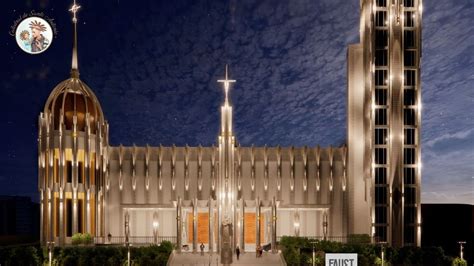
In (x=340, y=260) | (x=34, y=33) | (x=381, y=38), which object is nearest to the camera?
(x=340, y=260)

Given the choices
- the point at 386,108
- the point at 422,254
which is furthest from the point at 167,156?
the point at 422,254

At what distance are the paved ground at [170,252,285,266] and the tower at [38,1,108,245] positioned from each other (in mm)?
12935

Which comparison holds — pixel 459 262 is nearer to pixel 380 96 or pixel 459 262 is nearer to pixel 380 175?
pixel 380 175

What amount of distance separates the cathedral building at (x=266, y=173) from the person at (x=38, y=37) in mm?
5205

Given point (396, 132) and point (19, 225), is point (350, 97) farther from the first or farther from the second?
point (19, 225)

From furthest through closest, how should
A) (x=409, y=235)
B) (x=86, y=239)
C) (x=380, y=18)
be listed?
(x=380, y=18) < (x=409, y=235) < (x=86, y=239)

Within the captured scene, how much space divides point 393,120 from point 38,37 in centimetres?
3317

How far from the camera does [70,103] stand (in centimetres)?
5509

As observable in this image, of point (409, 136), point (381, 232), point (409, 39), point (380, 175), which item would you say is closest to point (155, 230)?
point (381, 232)

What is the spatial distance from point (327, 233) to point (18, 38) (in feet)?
113

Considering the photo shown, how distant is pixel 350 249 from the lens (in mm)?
44625

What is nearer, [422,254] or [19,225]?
[422,254]

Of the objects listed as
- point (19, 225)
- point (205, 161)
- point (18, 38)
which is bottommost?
point (19, 225)

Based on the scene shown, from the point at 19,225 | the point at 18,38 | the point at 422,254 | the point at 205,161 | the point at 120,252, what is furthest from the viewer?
the point at 19,225
